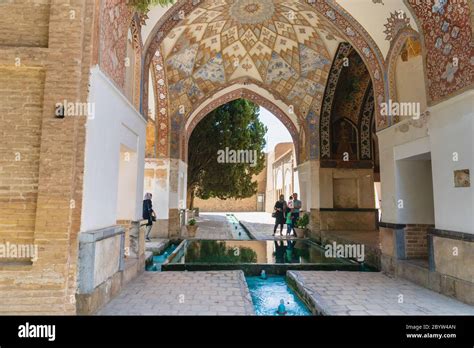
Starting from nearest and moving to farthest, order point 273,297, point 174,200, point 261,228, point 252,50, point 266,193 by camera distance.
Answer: point 273,297
point 252,50
point 174,200
point 261,228
point 266,193

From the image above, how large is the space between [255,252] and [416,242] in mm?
3177

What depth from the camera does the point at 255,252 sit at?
6855 mm

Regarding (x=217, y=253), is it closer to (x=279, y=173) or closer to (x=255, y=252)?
A: (x=255, y=252)

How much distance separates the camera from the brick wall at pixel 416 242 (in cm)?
475

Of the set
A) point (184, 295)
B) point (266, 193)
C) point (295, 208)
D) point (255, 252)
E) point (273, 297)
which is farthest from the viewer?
point (266, 193)

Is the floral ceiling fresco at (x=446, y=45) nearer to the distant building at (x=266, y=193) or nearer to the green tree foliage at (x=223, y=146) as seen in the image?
the green tree foliage at (x=223, y=146)

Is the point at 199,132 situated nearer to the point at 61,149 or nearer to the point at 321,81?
the point at 321,81

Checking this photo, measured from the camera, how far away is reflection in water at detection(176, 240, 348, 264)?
235 inches

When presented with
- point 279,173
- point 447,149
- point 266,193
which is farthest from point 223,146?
point 266,193

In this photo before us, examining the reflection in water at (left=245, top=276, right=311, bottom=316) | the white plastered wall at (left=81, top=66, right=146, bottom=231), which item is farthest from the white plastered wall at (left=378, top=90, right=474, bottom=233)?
the white plastered wall at (left=81, top=66, right=146, bottom=231)

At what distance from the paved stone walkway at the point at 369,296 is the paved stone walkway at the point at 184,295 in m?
0.84
